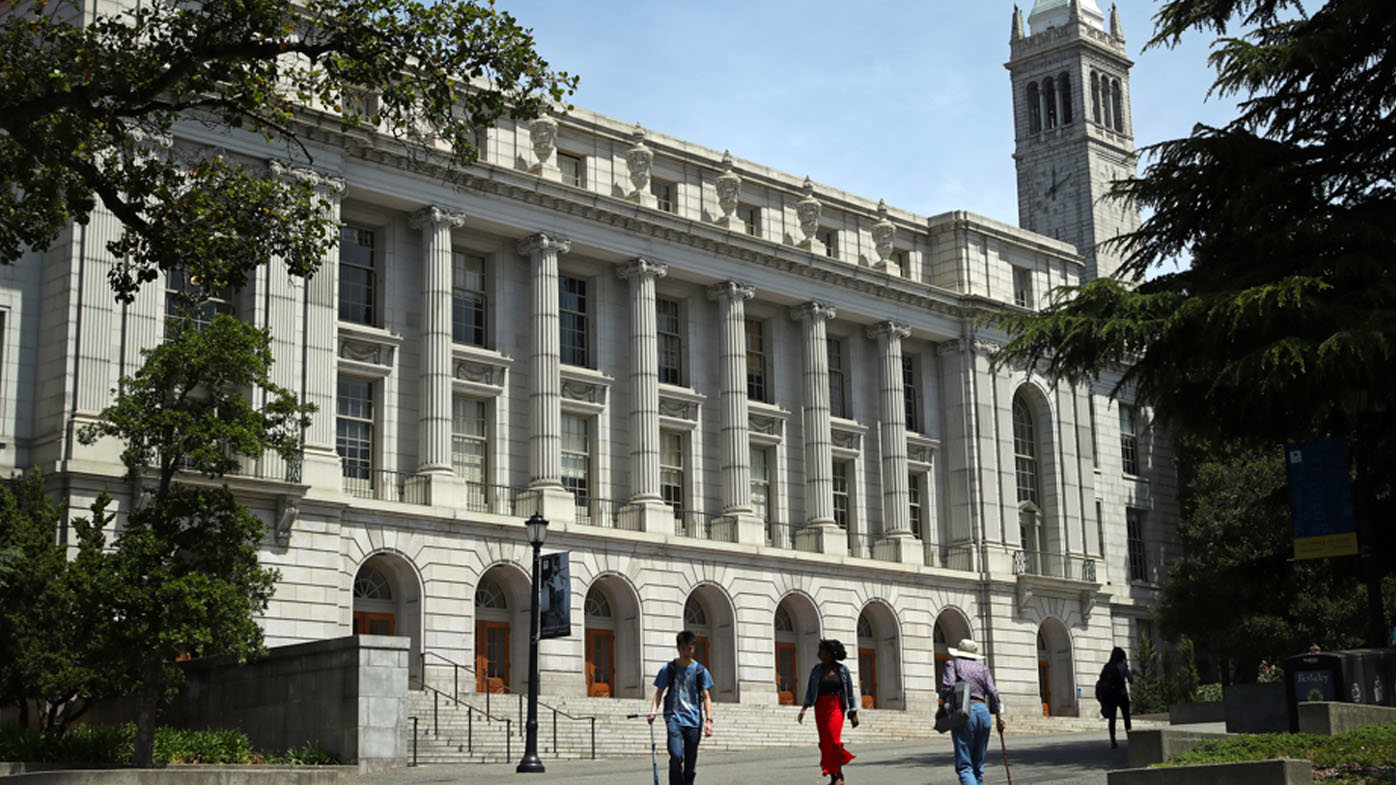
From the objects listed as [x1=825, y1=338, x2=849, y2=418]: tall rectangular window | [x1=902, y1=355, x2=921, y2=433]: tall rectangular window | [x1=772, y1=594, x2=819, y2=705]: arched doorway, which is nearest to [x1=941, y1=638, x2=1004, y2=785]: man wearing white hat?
[x1=772, y1=594, x2=819, y2=705]: arched doorway

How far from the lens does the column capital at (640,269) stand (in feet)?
152

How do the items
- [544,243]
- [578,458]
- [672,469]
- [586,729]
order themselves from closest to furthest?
[586,729] → [544,243] → [578,458] → [672,469]

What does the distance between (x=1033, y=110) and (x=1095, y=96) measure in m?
3.02

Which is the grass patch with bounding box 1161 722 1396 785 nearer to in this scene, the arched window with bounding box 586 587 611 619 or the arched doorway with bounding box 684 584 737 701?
the arched window with bounding box 586 587 611 619

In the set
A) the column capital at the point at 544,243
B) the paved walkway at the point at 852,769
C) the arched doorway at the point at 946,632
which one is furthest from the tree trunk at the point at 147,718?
the arched doorway at the point at 946,632

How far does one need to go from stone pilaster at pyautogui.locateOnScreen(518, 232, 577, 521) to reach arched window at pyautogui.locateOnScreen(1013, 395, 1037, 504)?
20001mm

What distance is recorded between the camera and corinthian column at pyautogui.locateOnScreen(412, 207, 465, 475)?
40781 millimetres

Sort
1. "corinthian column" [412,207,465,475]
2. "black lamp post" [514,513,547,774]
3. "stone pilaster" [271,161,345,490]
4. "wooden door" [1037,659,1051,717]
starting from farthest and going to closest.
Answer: "wooden door" [1037,659,1051,717], "corinthian column" [412,207,465,475], "stone pilaster" [271,161,345,490], "black lamp post" [514,513,547,774]

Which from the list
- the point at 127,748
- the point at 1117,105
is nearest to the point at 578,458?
the point at 127,748

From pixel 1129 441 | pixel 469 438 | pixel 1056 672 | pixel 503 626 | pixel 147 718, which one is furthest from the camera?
pixel 1129 441

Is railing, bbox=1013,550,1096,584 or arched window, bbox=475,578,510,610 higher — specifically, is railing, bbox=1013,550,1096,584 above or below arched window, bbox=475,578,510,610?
above

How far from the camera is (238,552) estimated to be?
2688 cm

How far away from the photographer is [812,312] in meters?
50.9

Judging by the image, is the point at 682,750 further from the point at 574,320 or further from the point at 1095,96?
the point at 1095,96
